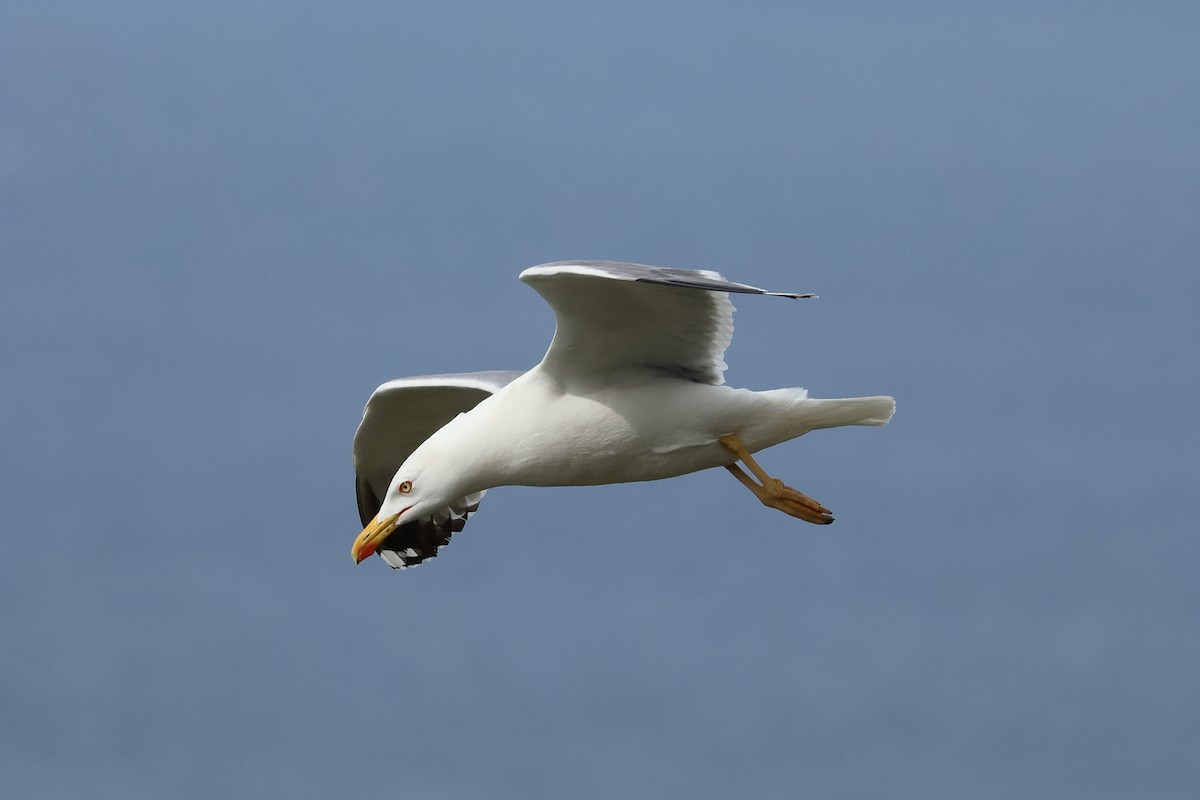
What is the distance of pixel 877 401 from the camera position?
9500 mm

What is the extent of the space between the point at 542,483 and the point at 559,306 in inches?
40.8

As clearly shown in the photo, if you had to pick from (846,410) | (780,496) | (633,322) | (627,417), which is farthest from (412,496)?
(846,410)

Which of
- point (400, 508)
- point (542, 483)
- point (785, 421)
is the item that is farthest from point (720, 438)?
point (400, 508)

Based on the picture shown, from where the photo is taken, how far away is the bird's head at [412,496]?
31.6ft

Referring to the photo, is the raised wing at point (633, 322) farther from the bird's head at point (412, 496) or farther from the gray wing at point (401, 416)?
the gray wing at point (401, 416)

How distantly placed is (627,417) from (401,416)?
265cm

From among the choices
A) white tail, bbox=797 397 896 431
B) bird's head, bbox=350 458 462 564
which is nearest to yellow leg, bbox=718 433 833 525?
white tail, bbox=797 397 896 431

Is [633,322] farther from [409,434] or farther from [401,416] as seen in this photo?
[409,434]

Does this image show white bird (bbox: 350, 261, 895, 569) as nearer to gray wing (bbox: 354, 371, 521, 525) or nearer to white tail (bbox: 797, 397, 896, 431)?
white tail (bbox: 797, 397, 896, 431)

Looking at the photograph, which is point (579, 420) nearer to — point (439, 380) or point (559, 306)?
point (559, 306)

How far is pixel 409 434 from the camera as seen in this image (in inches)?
468

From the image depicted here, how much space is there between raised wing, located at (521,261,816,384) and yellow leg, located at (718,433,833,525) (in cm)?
36

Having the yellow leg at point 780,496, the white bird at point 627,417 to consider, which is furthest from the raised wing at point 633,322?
the yellow leg at point 780,496

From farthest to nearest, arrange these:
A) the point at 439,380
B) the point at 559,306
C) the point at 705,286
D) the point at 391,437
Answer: the point at 391,437, the point at 439,380, the point at 559,306, the point at 705,286
